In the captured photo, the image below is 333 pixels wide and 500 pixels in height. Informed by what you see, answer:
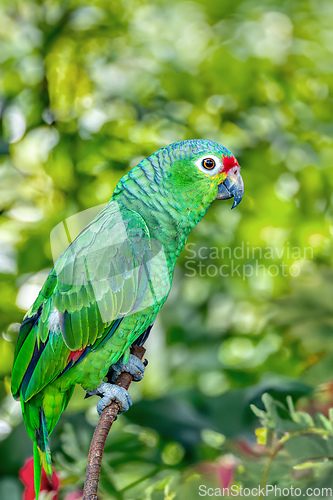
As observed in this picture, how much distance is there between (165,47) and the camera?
38.2 inches

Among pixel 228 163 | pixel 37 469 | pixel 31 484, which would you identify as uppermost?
pixel 228 163

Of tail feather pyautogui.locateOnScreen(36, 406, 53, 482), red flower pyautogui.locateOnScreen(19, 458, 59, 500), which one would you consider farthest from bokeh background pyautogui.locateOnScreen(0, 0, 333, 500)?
tail feather pyautogui.locateOnScreen(36, 406, 53, 482)

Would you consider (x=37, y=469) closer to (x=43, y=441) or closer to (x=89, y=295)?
(x=43, y=441)

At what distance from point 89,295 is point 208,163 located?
0.45ft

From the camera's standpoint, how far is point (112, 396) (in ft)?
1.20

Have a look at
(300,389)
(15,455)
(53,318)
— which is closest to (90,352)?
(53,318)

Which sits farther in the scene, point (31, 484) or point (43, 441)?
point (31, 484)

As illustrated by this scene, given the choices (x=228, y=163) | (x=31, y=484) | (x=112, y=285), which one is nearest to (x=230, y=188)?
(x=228, y=163)

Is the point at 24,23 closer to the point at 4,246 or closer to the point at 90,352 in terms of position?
the point at 4,246

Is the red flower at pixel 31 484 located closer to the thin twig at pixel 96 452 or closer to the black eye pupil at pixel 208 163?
the thin twig at pixel 96 452

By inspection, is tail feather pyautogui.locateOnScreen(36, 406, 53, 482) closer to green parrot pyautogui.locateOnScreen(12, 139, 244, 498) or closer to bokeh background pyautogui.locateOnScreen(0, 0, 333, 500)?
green parrot pyautogui.locateOnScreen(12, 139, 244, 498)

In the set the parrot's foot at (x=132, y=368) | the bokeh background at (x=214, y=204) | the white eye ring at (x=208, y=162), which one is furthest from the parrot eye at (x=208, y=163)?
the bokeh background at (x=214, y=204)

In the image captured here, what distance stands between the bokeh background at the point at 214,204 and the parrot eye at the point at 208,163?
1.09ft

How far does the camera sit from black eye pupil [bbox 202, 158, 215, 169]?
0.37 meters
